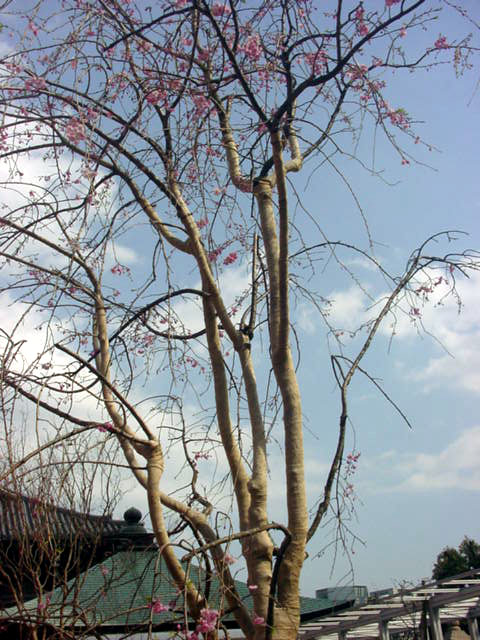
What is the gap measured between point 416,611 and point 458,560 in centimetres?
736

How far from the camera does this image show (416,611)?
20.5ft

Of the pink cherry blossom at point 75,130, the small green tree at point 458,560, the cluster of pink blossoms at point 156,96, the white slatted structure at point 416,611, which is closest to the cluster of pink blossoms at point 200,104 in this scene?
the cluster of pink blossoms at point 156,96

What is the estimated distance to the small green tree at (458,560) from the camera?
12.5m

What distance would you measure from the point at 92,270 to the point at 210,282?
72 centimetres

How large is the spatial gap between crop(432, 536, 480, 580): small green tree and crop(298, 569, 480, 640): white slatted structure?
5.62 meters

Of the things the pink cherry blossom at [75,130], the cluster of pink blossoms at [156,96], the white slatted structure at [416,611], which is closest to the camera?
the pink cherry blossom at [75,130]

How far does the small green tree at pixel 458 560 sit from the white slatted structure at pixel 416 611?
5.62m

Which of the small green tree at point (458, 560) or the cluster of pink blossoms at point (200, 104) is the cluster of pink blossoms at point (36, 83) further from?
the small green tree at point (458, 560)

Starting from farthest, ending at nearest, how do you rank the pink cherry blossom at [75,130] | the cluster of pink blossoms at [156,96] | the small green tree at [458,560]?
1. the small green tree at [458,560]
2. the cluster of pink blossoms at [156,96]
3. the pink cherry blossom at [75,130]

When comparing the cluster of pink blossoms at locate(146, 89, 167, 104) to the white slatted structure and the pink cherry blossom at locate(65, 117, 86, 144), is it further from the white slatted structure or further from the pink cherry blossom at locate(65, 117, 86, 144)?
the white slatted structure

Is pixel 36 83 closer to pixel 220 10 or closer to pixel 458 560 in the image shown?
pixel 220 10

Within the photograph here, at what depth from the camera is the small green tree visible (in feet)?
41.1

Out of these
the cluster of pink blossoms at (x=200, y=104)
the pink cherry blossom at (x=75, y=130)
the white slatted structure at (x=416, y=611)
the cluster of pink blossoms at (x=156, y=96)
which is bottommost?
the white slatted structure at (x=416, y=611)

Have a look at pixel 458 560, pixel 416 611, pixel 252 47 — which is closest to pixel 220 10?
pixel 252 47
